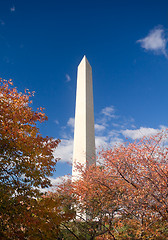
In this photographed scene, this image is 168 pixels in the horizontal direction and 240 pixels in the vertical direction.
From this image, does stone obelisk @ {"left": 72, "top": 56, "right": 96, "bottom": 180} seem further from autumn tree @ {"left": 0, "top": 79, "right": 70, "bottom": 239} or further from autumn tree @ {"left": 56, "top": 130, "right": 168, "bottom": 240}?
autumn tree @ {"left": 0, "top": 79, "right": 70, "bottom": 239}

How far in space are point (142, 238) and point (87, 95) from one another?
514 inches

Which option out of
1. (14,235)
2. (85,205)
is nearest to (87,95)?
(85,205)

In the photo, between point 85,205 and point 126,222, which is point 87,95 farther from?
point 126,222

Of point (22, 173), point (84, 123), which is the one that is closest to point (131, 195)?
point (22, 173)

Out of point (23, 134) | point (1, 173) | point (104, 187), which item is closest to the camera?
point (1, 173)

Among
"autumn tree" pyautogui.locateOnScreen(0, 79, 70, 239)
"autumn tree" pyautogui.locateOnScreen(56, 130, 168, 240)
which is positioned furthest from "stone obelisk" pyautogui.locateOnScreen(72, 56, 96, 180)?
"autumn tree" pyautogui.locateOnScreen(0, 79, 70, 239)

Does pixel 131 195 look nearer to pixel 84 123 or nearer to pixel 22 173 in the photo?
pixel 22 173

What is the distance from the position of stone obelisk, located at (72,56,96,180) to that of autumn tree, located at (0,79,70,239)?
8810 millimetres

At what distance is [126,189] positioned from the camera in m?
7.11

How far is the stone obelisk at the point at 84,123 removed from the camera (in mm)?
15298

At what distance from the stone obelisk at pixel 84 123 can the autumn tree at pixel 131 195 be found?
634 centimetres

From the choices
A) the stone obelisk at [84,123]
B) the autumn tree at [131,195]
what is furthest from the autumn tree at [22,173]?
the stone obelisk at [84,123]

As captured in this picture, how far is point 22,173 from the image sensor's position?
5320 millimetres

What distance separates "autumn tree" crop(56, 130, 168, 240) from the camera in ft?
19.9
